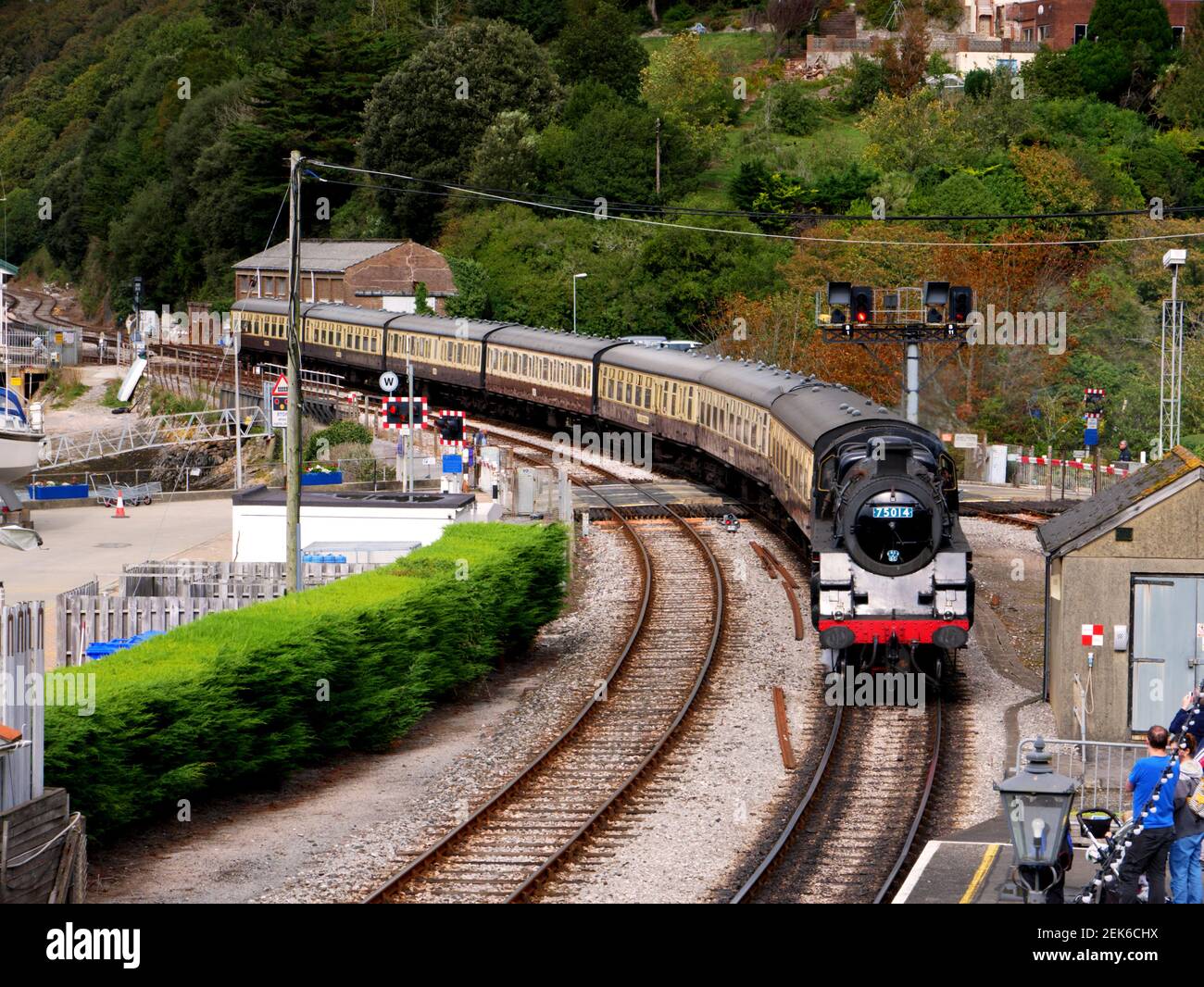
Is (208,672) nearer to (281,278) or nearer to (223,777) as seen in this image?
(223,777)

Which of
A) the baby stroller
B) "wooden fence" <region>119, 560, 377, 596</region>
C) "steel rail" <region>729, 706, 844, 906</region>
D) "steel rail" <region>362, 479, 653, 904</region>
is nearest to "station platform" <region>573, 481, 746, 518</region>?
"steel rail" <region>362, 479, 653, 904</region>

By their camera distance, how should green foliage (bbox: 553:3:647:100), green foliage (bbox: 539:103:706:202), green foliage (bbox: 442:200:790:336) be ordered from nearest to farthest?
green foliage (bbox: 442:200:790:336) < green foliage (bbox: 539:103:706:202) < green foliage (bbox: 553:3:647:100)

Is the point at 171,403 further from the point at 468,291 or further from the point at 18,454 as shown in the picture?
the point at 18,454

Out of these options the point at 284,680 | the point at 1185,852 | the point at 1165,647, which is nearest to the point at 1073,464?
the point at 1165,647

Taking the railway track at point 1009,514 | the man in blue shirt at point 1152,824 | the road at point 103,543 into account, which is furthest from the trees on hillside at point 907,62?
the man in blue shirt at point 1152,824

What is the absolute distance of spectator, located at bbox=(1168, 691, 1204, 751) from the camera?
1470cm

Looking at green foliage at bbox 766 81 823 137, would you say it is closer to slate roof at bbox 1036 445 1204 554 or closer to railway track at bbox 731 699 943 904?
slate roof at bbox 1036 445 1204 554

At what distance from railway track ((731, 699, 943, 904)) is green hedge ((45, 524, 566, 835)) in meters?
4.91

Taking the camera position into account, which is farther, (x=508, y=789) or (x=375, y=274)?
(x=375, y=274)

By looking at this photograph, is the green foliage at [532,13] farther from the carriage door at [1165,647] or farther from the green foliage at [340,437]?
the carriage door at [1165,647]

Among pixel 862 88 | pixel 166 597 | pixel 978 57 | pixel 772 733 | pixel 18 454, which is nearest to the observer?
pixel 772 733

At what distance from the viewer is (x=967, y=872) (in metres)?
13.4

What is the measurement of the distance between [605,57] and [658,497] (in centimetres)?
6725

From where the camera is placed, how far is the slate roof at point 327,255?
259ft
